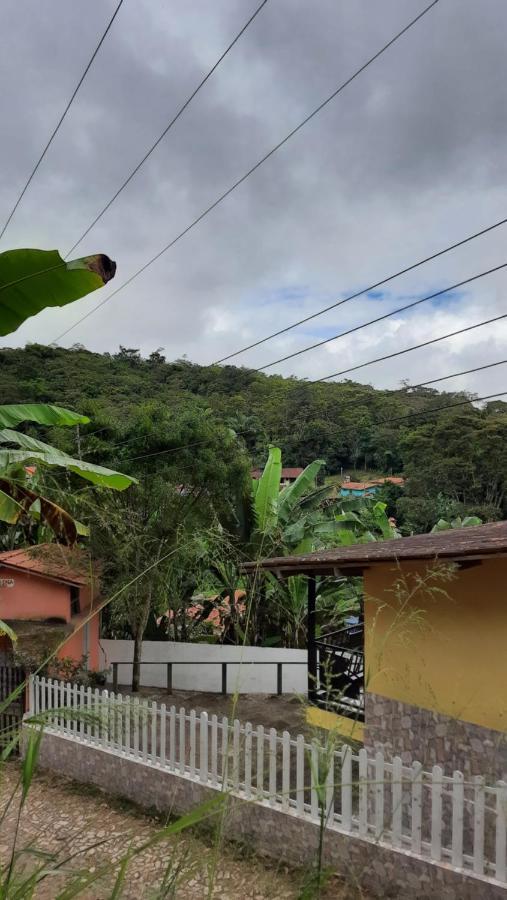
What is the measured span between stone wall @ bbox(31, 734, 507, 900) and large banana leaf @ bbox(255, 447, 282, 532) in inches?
213

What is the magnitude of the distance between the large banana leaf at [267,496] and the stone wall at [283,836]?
5.42 m

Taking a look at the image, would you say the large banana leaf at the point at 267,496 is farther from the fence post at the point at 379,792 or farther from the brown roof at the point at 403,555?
the fence post at the point at 379,792

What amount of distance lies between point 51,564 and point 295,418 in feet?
73.0

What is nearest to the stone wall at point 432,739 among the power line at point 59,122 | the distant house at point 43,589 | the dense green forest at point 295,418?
the dense green forest at point 295,418

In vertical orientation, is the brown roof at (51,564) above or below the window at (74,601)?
above

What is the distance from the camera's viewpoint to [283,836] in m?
5.16

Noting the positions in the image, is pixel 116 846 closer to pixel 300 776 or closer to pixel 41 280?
pixel 300 776

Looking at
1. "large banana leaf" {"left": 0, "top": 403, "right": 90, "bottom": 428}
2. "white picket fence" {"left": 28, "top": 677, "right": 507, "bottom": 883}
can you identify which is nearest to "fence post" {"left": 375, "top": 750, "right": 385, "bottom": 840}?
"white picket fence" {"left": 28, "top": 677, "right": 507, "bottom": 883}

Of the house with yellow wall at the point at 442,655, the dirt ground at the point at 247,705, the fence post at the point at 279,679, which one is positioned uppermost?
the house with yellow wall at the point at 442,655

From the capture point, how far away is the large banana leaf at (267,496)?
11648 mm

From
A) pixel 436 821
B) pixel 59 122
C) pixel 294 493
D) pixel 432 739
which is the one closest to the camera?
pixel 436 821

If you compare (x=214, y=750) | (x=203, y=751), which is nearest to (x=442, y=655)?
(x=214, y=750)

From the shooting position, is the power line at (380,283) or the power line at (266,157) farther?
the power line at (380,283)

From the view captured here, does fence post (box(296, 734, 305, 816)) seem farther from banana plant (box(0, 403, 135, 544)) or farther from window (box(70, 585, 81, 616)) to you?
window (box(70, 585, 81, 616))
